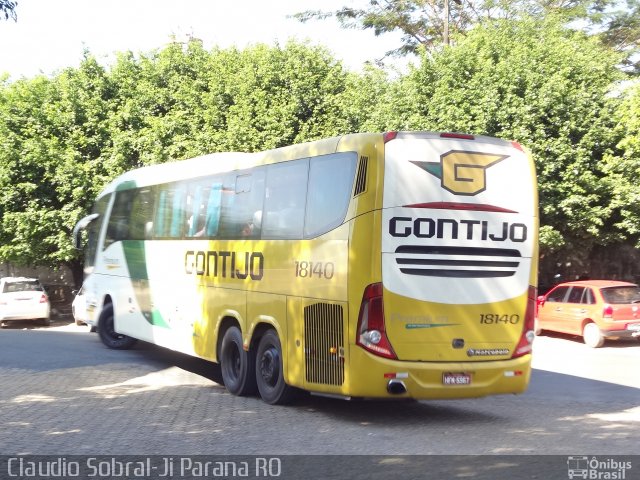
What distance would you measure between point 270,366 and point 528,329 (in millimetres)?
3314

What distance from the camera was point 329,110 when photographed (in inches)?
1148

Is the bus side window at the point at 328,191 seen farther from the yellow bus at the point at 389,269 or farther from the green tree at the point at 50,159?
the green tree at the point at 50,159

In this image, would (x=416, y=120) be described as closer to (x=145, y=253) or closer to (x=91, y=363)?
(x=145, y=253)

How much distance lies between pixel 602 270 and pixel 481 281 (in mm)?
22175

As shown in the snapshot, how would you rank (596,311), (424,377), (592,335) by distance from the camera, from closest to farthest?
(424,377), (596,311), (592,335)

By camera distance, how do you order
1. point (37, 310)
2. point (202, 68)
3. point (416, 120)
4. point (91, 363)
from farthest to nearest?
point (202, 68) < point (37, 310) < point (416, 120) < point (91, 363)

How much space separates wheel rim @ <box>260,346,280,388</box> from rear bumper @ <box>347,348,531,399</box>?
1695mm

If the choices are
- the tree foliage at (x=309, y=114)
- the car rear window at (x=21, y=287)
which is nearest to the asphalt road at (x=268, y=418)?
the tree foliage at (x=309, y=114)

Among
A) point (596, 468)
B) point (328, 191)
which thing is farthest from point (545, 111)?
point (596, 468)

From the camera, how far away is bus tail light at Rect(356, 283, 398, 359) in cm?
930

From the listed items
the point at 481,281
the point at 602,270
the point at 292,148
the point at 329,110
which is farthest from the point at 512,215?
the point at 602,270

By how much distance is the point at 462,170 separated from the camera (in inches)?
385

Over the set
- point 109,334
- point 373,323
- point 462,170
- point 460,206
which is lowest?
point 109,334

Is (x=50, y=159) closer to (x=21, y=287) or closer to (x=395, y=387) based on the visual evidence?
(x=21, y=287)
